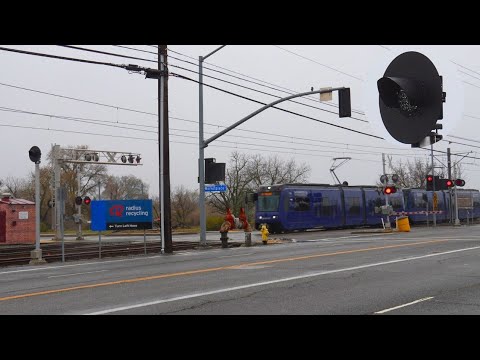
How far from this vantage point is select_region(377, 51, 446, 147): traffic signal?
225cm

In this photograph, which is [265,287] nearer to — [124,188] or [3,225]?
[3,225]

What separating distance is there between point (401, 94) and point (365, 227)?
48.9 metres

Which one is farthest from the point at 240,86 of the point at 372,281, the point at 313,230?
the point at 313,230

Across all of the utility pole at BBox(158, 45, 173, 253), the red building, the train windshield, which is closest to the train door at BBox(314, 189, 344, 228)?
the train windshield

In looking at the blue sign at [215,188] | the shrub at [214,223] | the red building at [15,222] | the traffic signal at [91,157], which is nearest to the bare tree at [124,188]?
the shrub at [214,223]

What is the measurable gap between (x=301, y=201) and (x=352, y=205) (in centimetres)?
625

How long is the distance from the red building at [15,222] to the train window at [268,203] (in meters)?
15.3

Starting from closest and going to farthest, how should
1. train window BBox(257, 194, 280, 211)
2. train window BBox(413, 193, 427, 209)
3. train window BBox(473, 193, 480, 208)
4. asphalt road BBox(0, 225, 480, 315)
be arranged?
1. asphalt road BBox(0, 225, 480, 315)
2. train window BBox(257, 194, 280, 211)
3. train window BBox(413, 193, 427, 209)
4. train window BBox(473, 193, 480, 208)

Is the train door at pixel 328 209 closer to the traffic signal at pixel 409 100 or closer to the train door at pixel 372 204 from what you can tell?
the train door at pixel 372 204

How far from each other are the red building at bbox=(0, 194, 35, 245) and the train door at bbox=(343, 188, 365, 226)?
22472mm

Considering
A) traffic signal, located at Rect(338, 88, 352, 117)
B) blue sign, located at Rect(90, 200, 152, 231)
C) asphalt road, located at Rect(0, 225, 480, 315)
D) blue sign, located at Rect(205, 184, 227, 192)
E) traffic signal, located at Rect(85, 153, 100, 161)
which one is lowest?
asphalt road, located at Rect(0, 225, 480, 315)

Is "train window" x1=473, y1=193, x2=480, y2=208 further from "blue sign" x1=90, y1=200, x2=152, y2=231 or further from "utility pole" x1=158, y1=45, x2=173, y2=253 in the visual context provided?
"blue sign" x1=90, y1=200, x2=152, y2=231
